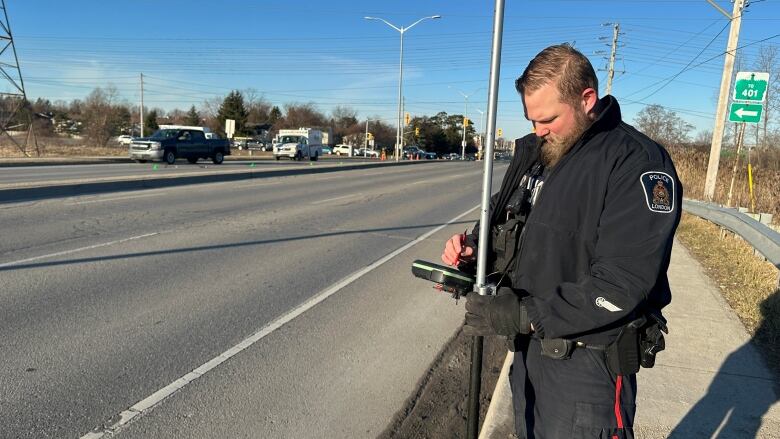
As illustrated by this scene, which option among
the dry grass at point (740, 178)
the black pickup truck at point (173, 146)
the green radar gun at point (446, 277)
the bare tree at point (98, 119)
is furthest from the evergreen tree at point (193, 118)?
the green radar gun at point (446, 277)

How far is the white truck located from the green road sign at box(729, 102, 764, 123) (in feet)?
108

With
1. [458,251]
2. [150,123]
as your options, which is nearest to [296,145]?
[458,251]

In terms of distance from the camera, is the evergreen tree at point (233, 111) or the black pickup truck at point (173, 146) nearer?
the black pickup truck at point (173, 146)

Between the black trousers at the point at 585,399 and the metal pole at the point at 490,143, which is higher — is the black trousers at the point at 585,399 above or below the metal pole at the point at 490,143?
below

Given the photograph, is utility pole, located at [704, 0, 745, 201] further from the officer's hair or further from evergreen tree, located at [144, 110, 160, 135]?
evergreen tree, located at [144, 110, 160, 135]

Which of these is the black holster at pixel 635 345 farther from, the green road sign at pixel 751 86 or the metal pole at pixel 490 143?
the green road sign at pixel 751 86

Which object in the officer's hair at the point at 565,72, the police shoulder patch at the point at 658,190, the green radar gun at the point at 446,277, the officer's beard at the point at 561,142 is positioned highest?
the officer's hair at the point at 565,72

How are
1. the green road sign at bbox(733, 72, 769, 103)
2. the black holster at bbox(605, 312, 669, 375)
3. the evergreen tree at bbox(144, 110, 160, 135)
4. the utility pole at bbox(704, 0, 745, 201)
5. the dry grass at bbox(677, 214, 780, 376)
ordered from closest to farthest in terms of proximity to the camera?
1. the black holster at bbox(605, 312, 669, 375)
2. the dry grass at bbox(677, 214, 780, 376)
3. the green road sign at bbox(733, 72, 769, 103)
4. the utility pole at bbox(704, 0, 745, 201)
5. the evergreen tree at bbox(144, 110, 160, 135)

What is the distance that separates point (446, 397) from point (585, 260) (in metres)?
2.33

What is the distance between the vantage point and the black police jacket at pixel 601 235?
5.52 feet

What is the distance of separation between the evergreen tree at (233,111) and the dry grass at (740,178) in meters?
69.5

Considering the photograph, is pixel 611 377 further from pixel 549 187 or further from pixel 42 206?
pixel 42 206

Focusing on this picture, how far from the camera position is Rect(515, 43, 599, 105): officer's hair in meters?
1.87

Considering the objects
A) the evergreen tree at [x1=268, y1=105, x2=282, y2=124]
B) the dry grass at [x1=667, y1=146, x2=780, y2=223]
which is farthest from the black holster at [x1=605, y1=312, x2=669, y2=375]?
the evergreen tree at [x1=268, y1=105, x2=282, y2=124]
